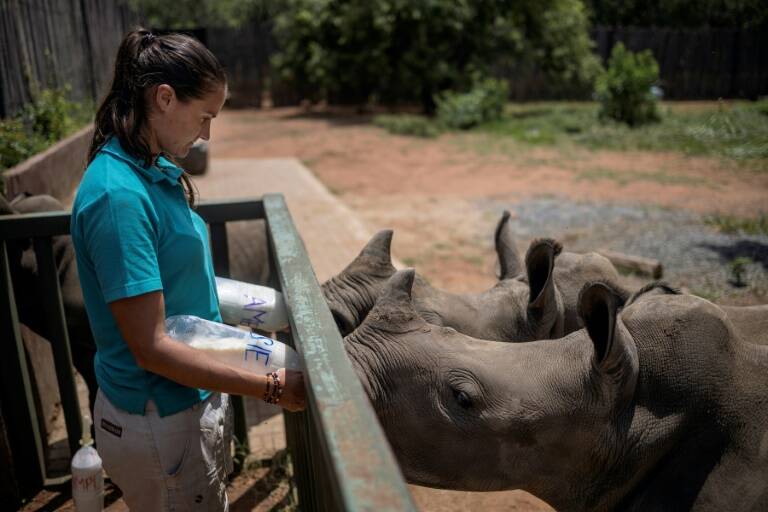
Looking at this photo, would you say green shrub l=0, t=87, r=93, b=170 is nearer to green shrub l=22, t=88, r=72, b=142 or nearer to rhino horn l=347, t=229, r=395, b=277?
green shrub l=22, t=88, r=72, b=142

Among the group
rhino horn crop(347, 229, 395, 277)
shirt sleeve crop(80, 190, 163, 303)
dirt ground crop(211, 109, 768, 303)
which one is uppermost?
shirt sleeve crop(80, 190, 163, 303)

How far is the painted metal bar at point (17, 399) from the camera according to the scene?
3.71 metres

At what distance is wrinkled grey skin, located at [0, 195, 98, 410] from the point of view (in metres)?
4.32

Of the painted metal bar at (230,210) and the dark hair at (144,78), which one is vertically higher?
the dark hair at (144,78)

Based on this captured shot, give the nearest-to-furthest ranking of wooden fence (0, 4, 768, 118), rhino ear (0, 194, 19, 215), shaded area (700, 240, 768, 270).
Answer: rhino ear (0, 194, 19, 215) → shaded area (700, 240, 768, 270) → wooden fence (0, 4, 768, 118)

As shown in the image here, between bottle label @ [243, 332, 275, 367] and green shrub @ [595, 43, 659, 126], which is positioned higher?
bottle label @ [243, 332, 275, 367]

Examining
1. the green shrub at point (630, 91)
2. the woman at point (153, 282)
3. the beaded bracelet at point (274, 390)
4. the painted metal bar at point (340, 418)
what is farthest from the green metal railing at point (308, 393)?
the green shrub at point (630, 91)

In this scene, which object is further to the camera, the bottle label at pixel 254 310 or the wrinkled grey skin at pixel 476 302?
the wrinkled grey skin at pixel 476 302

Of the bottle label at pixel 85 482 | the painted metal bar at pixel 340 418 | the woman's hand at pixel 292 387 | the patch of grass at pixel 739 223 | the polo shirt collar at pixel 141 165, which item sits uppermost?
the polo shirt collar at pixel 141 165

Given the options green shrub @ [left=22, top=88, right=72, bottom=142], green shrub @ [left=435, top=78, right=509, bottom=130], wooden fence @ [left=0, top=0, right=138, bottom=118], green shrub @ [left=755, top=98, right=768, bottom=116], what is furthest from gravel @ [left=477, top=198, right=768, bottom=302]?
green shrub @ [left=435, top=78, right=509, bottom=130]

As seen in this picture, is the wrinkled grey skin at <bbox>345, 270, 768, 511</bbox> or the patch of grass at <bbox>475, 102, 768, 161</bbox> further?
the patch of grass at <bbox>475, 102, 768, 161</bbox>

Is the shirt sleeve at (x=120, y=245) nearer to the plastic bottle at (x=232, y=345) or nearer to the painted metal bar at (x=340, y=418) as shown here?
the plastic bottle at (x=232, y=345)

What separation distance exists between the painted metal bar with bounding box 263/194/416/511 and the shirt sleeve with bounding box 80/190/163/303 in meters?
0.45

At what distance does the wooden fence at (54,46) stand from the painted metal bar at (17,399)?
7.21 ft
